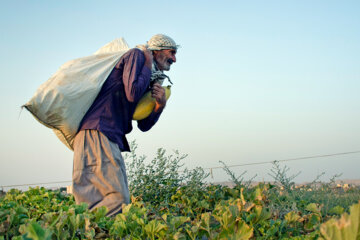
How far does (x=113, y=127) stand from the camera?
155 inches

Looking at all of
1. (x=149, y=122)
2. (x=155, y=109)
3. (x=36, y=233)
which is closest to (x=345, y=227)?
(x=36, y=233)

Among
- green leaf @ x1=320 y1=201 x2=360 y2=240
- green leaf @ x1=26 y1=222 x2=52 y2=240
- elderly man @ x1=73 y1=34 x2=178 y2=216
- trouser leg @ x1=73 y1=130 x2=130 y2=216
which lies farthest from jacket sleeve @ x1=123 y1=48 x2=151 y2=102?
green leaf @ x1=320 y1=201 x2=360 y2=240

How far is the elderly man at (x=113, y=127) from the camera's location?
12.0ft

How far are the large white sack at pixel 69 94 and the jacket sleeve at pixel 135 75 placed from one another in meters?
0.20

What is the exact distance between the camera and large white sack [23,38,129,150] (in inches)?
145

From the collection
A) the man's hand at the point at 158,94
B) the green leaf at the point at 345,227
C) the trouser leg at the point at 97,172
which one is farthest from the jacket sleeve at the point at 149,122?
the green leaf at the point at 345,227

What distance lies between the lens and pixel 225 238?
1.89 m

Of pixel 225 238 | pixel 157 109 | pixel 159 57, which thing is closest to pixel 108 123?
pixel 157 109

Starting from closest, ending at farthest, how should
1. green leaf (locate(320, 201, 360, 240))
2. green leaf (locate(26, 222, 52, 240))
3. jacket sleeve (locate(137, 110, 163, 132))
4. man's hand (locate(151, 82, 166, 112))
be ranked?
green leaf (locate(320, 201, 360, 240)) < green leaf (locate(26, 222, 52, 240)) < man's hand (locate(151, 82, 166, 112)) < jacket sleeve (locate(137, 110, 163, 132))

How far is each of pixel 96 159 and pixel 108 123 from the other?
15.1 inches

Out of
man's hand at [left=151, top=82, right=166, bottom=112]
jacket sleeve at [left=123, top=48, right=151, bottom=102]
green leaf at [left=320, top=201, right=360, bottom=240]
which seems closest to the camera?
green leaf at [left=320, top=201, right=360, bottom=240]

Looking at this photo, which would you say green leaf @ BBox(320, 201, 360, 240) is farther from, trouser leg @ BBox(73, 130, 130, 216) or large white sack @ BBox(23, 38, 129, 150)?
large white sack @ BBox(23, 38, 129, 150)

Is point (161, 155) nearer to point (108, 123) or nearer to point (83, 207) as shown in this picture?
point (108, 123)

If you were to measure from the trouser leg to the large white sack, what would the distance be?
0.63ft
